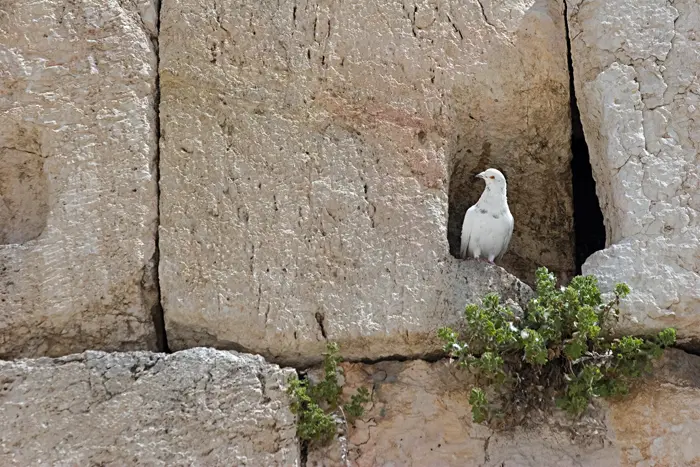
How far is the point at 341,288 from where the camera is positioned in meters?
3.76

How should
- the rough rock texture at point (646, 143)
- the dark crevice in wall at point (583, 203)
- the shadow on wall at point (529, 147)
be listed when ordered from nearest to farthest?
the rough rock texture at point (646, 143) < the shadow on wall at point (529, 147) < the dark crevice in wall at point (583, 203)

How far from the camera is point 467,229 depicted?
4.08m

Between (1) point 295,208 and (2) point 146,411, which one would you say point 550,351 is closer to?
(1) point 295,208

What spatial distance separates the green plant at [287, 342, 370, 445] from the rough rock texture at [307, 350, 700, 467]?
6 centimetres

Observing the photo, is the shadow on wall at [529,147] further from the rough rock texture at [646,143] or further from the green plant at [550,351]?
the green plant at [550,351]

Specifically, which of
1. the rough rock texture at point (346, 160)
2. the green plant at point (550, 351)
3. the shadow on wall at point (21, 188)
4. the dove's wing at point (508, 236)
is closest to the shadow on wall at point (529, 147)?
the rough rock texture at point (346, 160)

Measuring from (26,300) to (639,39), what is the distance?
256 centimetres

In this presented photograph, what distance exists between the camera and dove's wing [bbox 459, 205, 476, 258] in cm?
407

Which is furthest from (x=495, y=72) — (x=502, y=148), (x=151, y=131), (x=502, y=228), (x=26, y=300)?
(x=26, y=300)

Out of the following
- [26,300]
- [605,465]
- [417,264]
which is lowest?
[605,465]

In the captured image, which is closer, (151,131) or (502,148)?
(151,131)

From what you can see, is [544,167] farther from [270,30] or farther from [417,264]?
[270,30]

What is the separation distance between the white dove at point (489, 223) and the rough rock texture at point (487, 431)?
0.54 m

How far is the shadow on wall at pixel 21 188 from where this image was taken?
13.1 feet
